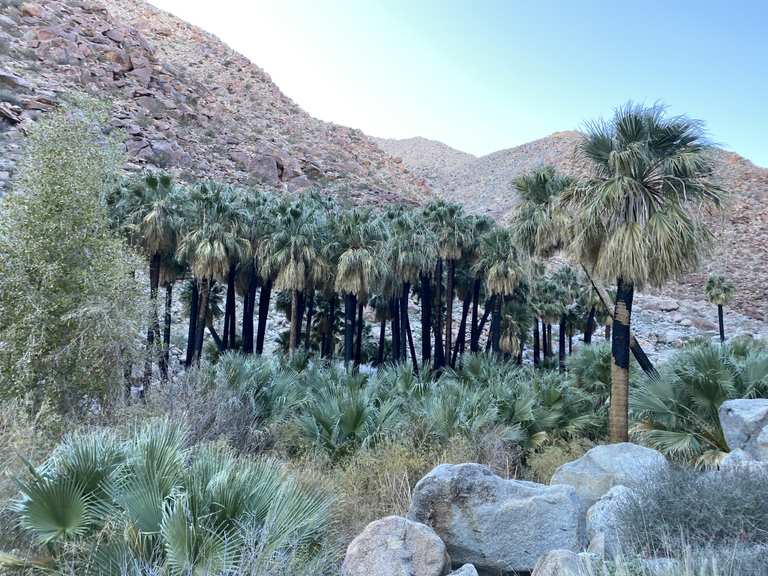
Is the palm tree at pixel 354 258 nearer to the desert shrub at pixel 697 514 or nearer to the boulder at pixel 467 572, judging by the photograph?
the desert shrub at pixel 697 514

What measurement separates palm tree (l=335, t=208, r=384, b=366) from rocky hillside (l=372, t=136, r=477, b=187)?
91.0 metres

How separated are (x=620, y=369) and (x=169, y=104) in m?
55.5

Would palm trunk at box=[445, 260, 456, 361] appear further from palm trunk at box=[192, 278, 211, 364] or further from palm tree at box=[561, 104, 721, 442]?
palm tree at box=[561, 104, 721, 442]

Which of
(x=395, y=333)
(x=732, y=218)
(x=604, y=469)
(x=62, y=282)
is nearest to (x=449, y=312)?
(x=395, y=333)

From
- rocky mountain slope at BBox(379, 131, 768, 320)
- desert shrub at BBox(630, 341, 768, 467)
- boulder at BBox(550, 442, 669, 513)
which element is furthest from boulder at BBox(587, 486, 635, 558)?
rocky mountain slope at BBox(379, 131, 768, 320)

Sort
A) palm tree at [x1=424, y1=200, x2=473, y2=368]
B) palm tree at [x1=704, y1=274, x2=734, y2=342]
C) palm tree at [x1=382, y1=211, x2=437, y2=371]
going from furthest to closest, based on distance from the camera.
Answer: palm tree at [x1=704, y1=274, x2=734, y2=342], palm tree at [x1=424, y1=200, x2=473, y2=368], palm tree at [x1=382, y1=211, x2=437, y2=371]

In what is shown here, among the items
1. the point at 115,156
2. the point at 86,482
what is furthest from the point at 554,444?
the point at 115,156

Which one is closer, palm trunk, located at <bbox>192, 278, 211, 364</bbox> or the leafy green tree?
the leafy green tree

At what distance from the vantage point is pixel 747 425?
868 cm

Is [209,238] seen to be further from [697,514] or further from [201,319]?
[697,514]

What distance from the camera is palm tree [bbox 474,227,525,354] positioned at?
95.3 feet

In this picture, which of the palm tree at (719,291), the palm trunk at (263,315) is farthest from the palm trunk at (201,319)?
the palm tree at (719,291)

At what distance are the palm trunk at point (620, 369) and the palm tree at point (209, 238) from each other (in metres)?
15.8

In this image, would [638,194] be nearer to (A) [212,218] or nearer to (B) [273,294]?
(A) [212,218]
